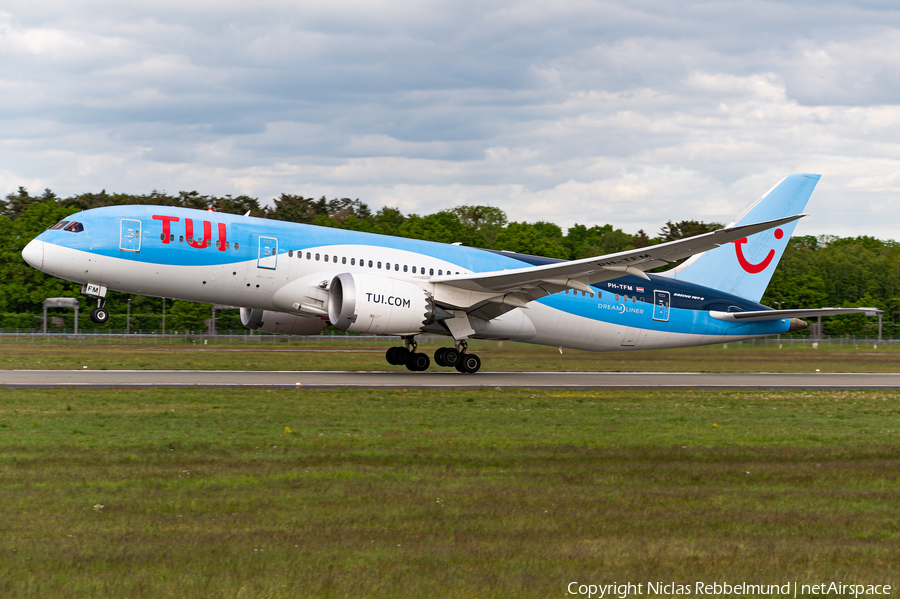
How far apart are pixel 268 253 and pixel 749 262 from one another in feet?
62.1

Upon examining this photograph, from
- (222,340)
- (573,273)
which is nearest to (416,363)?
(573,273)

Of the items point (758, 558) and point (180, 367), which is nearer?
point (758, 558)

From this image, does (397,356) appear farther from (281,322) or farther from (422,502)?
(422,502)

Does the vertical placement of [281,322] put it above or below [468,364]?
above

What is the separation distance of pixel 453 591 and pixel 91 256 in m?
19.6

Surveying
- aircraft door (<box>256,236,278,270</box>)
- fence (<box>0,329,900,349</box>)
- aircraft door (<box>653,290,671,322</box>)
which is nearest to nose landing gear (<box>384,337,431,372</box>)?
aircraft door (<box>256,236,278,270</box>)

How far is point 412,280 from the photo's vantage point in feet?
84.3

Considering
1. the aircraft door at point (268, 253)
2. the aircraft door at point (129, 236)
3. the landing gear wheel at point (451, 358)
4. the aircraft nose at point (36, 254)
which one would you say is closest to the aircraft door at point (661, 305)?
the landing gear wheel at point (451, 358)

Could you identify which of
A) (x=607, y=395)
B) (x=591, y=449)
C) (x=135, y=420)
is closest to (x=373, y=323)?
(x=607, y=395)

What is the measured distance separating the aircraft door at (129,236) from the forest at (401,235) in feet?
81.3

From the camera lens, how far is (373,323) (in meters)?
23.4

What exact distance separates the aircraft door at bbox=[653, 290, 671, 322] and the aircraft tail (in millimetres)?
1607

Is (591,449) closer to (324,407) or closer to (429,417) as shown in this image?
(429,417)

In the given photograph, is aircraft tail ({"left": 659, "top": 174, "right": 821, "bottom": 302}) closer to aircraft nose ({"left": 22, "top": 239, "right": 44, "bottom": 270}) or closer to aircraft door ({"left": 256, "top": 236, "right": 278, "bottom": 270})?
aircraft door ({"left": 256, "top": 236, "right": 278, "bottom": 270})
